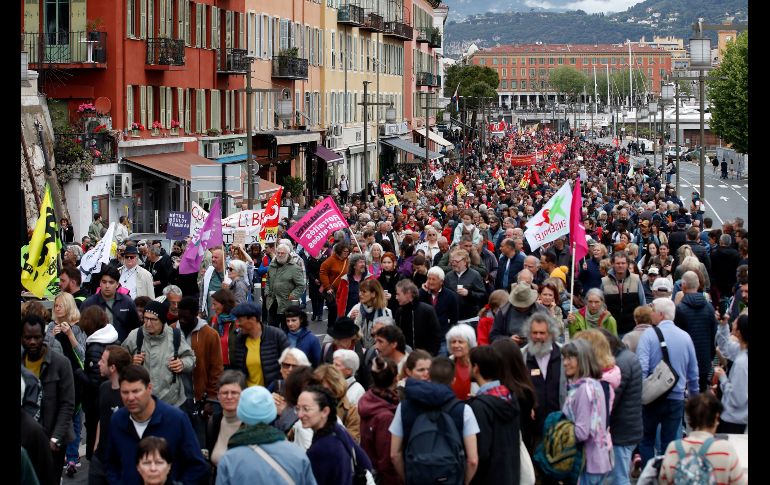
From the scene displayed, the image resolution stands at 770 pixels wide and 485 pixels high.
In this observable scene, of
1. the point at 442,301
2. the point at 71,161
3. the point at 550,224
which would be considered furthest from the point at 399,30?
the point at 442,301

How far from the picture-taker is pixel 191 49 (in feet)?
146

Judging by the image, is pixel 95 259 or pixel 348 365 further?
pixel 95 259

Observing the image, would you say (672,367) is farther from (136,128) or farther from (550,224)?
(136,128)

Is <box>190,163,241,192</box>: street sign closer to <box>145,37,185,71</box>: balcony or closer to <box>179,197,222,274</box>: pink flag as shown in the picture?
<box>179,197,222,274</box>: pink flag

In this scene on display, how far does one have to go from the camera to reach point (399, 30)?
265 ft

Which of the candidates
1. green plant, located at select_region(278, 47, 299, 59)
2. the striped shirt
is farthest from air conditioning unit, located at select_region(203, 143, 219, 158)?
the striped shirt

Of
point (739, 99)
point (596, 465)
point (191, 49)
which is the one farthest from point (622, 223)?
point (739, 99)

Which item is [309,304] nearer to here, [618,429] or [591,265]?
[591,265]

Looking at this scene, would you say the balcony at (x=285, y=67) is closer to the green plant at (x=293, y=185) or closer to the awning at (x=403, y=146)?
the green plant at (x=293, y=185)

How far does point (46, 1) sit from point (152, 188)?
19.9 feet

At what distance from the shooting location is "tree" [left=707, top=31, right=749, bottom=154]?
88.1 m

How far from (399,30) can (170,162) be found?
4159 centimetres
